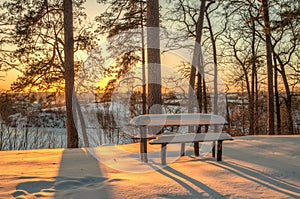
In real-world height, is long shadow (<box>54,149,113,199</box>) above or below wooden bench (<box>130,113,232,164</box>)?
below

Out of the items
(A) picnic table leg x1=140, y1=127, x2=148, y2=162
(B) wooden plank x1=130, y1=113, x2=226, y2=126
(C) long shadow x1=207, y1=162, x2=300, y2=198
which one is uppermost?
(B) wooden plank x1=130, y1=113, x2=226, y2=126

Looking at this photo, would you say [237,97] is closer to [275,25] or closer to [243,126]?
[243,126]

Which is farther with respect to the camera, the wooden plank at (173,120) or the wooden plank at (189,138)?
the wooden plank at (173,120)

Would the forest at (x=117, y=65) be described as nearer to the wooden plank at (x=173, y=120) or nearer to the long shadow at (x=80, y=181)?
the wooden plank at (x=173, y=120)

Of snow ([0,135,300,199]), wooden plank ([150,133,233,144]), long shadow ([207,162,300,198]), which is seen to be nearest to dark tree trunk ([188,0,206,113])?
snow ([0,135,300,199])

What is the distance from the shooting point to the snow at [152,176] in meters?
3.17

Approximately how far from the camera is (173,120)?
4.80m

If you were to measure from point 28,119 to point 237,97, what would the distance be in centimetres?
1462

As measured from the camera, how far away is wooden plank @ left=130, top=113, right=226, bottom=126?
465cm

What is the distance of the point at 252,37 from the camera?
62.0 feet

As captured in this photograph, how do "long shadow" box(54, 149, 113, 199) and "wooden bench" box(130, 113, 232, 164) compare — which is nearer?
"long shadow" box(54, 149, 113, 199)

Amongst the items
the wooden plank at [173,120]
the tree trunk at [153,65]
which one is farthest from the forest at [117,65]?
the wooden plank at [173,120]

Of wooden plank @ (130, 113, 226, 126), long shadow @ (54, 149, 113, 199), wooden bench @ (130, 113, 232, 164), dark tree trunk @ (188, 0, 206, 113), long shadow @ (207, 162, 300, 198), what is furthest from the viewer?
dark tree trunk @ (188, 0, 206, 113)

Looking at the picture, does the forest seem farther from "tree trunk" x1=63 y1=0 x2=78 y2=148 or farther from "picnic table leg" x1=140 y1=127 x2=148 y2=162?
"picnic table leg" x1=140 y1=127 x2=148 y2=162
